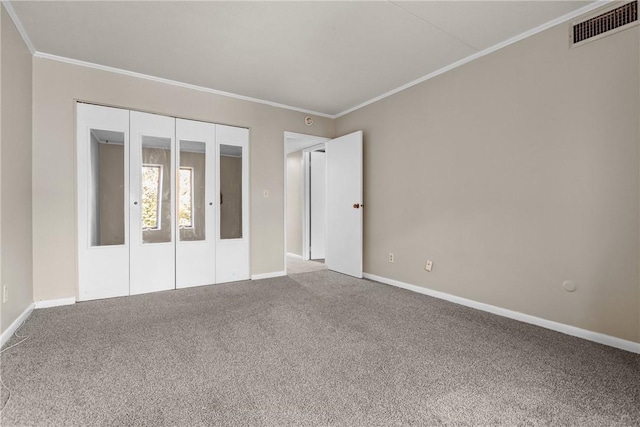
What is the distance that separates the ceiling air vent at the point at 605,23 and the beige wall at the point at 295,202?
14.4 ft

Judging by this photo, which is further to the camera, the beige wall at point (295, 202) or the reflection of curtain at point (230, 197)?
the beige wall at point (295, 202)

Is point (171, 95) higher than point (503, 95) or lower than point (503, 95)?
higher

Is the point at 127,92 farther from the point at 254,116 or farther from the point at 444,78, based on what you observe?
the point at 444,78

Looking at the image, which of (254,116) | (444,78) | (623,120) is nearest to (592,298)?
(623,120)

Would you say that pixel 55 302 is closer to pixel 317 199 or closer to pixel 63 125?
pixel 63 125

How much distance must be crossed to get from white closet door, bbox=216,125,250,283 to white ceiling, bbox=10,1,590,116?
0.76 metres

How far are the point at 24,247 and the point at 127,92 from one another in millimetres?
1829

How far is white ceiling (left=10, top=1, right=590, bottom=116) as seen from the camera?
7.65ft

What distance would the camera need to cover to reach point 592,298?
2.30m

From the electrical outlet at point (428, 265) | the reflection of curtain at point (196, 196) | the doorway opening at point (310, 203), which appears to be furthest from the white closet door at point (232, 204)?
the electrical outlet at point (428, 265)

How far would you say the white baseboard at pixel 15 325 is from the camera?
2198mm

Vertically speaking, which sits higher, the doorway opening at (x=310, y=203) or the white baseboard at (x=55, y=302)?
the doorway opening at (x=310, y=203)

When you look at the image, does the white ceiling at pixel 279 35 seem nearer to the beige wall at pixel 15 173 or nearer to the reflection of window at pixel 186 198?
the beige wall at pixel 15 173

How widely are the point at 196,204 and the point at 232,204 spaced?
445 mm
